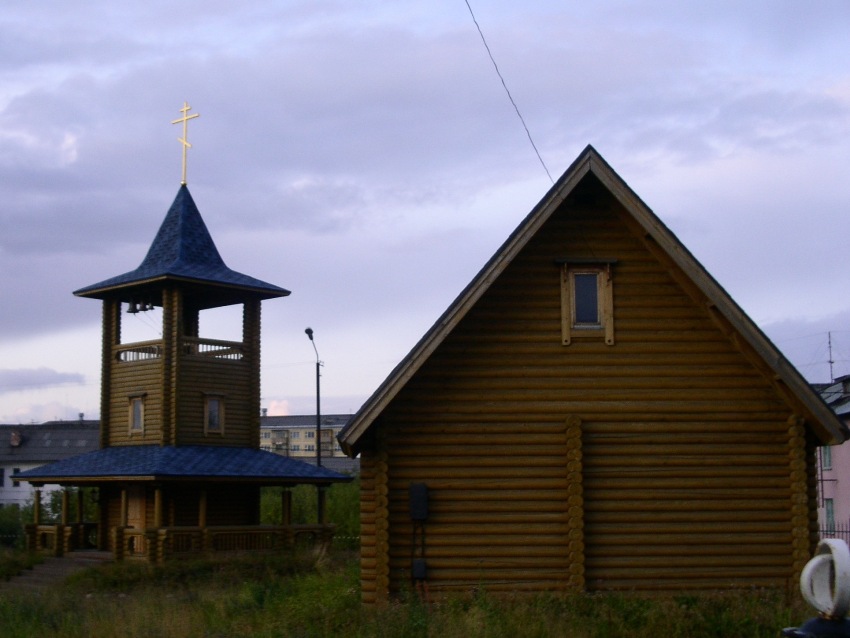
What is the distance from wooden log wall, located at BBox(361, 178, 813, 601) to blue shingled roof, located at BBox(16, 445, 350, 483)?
16787mm

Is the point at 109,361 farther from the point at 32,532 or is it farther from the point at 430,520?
the point at 430,520

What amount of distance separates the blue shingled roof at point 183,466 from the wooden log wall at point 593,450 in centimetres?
1679

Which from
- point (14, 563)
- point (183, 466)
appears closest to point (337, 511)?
point (183, 466)

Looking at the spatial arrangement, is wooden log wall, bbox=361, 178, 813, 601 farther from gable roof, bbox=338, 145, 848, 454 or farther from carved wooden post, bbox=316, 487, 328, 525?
carved wooden post, bbox=316, 487, 328, 525

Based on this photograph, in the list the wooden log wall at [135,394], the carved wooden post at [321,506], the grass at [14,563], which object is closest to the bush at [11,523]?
the grass at [14,563]

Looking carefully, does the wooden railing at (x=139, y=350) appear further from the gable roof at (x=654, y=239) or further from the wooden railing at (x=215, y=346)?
the gable roof at (x=654, y=239)

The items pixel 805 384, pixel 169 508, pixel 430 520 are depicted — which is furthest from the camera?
pixel 169 508

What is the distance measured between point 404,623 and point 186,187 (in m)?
28.3

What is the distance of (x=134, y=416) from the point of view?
37.5 metres

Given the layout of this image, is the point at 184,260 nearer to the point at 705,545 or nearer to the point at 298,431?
the point at 705,545

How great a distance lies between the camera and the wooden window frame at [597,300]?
59.6ft

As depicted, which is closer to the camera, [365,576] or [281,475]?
[365,576]

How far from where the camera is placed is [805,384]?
16.8 meters

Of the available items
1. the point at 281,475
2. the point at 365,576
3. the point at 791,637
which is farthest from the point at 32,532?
the point at 791,637
